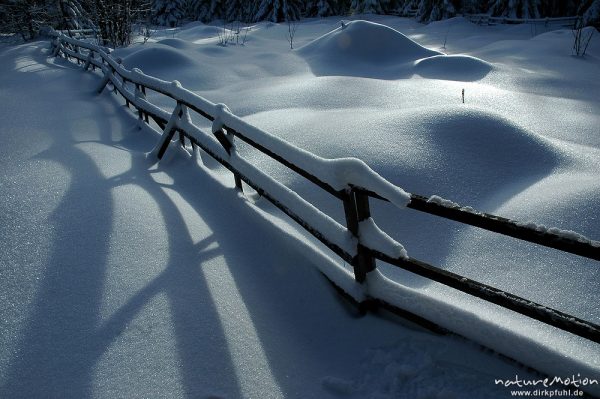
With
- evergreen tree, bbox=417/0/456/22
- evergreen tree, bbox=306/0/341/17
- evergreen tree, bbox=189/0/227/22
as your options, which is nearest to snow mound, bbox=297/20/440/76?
evergreen tree, bbox=417/0/456/22

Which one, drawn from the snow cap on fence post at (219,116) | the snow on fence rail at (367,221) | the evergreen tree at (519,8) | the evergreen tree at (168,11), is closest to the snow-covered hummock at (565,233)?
the snow on fence rail at (367,221)

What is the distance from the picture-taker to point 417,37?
68.0 ft

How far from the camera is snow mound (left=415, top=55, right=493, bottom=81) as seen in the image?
10.2 m

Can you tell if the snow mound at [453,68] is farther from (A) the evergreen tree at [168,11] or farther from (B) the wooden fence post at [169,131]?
(A) the evergreen tree at [168,11]

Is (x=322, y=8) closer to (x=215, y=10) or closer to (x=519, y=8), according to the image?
(x=215, y=10)

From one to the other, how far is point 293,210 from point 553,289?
197 centimetres

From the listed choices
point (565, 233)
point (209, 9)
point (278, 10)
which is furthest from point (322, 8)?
point (565, 233)

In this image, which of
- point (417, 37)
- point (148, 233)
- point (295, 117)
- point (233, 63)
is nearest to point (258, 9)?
point (417, 37)

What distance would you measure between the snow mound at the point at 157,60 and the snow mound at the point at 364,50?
4.09 metres

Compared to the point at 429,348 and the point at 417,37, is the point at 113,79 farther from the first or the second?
the point at 417,37

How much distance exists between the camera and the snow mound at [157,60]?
39.1 feet

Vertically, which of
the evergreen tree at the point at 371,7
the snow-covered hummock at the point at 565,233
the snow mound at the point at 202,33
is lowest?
the snow-covered hummock at the point at 565,233

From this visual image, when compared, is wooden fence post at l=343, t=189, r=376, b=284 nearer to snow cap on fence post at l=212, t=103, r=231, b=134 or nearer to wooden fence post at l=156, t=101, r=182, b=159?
snow cap on fence post at l=212, t=103, r=231, b=134

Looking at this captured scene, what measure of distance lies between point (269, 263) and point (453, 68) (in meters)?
9.63
